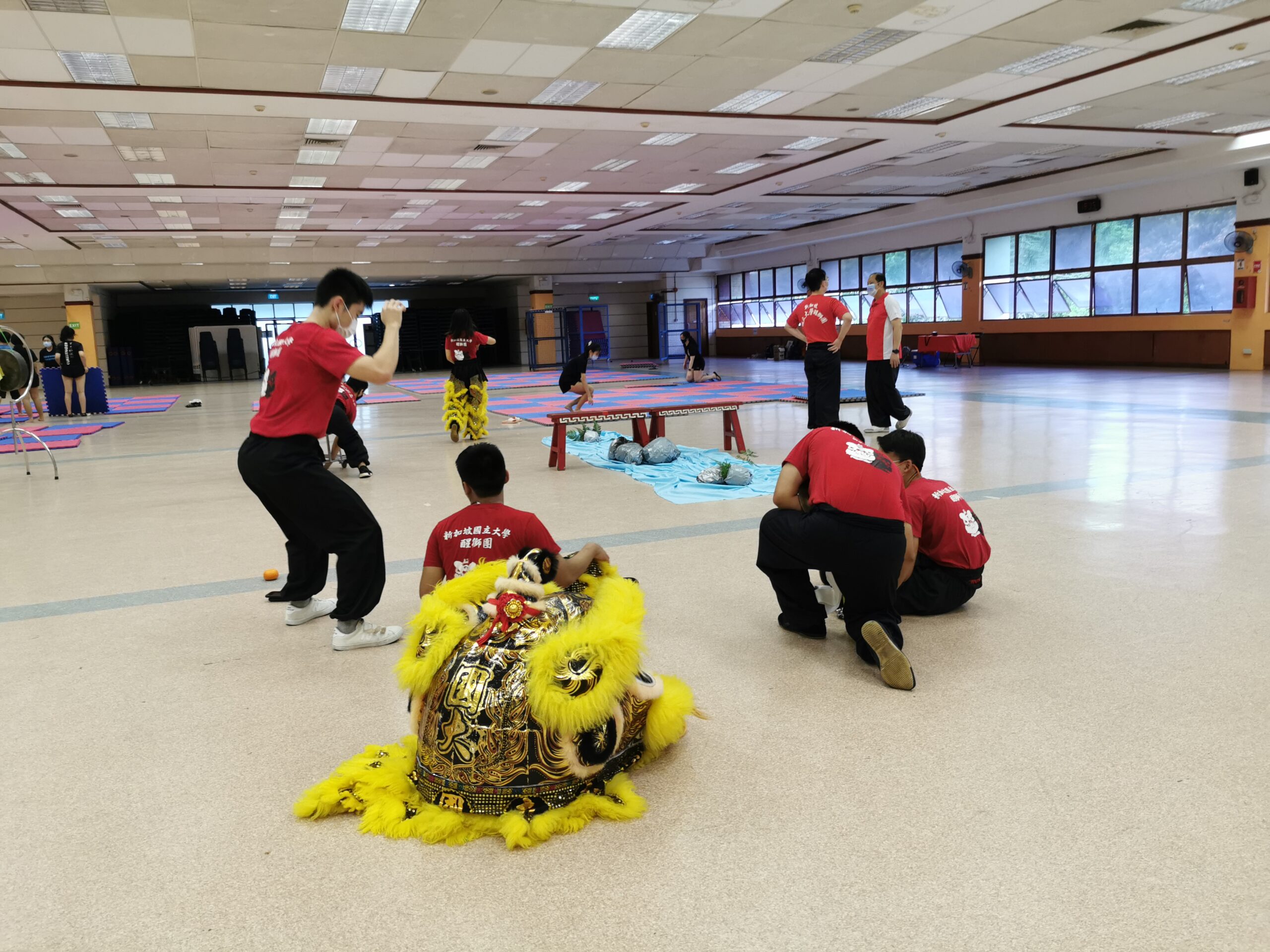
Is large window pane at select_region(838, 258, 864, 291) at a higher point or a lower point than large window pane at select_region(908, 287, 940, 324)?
higher

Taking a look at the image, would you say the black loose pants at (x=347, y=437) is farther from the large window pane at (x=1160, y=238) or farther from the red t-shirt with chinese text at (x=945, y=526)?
the large window pane at (x=1160, y=238)

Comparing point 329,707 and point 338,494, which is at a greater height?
point 338,494

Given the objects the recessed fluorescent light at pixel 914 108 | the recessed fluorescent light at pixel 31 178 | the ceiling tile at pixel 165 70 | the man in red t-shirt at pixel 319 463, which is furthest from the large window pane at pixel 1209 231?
the recessed fluorescent light at pixel 31 178

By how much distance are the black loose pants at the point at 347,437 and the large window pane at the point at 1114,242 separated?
17.8 metres

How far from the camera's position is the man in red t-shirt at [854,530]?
326 centimetres

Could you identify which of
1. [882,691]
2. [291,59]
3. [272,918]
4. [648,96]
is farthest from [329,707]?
[648,96]

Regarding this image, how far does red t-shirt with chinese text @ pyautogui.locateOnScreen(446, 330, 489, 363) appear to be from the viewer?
1000 centimetres

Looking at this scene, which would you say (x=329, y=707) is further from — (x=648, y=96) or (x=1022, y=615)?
(x=648, y=96)

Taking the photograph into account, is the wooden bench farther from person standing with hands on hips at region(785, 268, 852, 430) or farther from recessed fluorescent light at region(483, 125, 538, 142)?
recessed fluorescent light at region(483, 125, 538, 142)

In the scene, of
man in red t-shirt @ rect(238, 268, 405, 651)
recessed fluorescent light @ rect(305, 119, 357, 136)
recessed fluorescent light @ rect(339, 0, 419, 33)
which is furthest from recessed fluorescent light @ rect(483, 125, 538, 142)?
man in red t-shirt @ rect(238, 268, 405, 651)

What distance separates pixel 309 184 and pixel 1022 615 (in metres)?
15.3

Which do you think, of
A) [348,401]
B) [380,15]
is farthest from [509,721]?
[380,15]

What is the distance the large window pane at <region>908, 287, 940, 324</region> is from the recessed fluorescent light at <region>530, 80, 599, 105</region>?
16.8 m

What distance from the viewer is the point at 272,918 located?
79.5 inches
